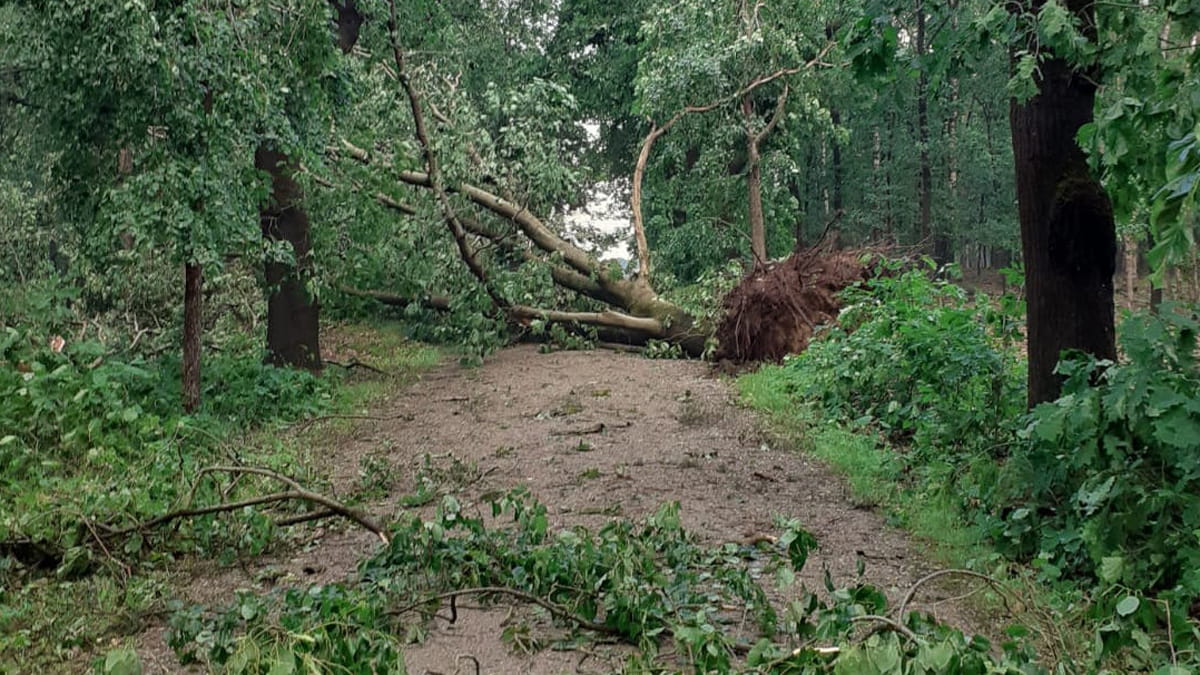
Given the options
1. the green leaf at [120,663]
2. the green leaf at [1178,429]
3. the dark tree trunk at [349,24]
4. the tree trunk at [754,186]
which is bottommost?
the green leaf at [120,663]

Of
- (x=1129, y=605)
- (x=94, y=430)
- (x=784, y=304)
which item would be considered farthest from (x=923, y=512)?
(x=784, y=304)

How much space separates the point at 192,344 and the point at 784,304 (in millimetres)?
6021

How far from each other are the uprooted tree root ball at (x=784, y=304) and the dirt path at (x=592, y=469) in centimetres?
62

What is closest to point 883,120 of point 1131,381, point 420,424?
point 420,424

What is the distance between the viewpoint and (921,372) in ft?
23.4

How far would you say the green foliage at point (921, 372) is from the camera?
6.05 meters

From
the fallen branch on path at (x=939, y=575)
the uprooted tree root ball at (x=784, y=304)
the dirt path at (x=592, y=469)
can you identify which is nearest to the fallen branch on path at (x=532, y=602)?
the dirt path at (x=592, y=469)

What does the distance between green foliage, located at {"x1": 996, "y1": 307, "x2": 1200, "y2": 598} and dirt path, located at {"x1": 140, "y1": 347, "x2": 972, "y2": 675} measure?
62 centimetres

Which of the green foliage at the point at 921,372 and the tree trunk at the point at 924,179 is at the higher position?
the tree trunk at the point at 924,179

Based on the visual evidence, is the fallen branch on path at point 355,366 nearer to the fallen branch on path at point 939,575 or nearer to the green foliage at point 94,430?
the green foliage at point 94,430

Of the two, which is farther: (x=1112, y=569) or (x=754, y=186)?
(x=754, y=186)

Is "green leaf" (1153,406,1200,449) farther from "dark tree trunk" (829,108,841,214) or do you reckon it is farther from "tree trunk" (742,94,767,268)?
"dark tree trunk" (829,108,841,214)

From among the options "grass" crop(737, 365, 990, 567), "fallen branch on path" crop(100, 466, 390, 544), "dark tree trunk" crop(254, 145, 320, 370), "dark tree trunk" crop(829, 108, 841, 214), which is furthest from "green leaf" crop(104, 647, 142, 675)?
"dark tree trunk" crop(829, 108, 841, 214)

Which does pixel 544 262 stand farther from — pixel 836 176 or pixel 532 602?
pixel 836 176
